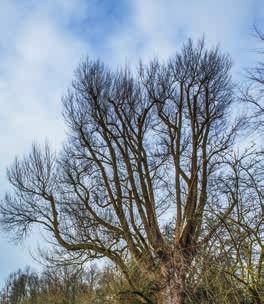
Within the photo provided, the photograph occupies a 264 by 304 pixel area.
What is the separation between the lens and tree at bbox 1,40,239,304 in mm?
11164

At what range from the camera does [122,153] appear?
11812 mm

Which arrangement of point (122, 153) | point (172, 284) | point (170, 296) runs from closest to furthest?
1. point (172, 284)
2. point (170, 296)
3. point (122, 153)

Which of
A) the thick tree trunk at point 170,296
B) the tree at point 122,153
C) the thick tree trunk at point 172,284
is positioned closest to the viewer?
the thick tree trunk at point 172,284

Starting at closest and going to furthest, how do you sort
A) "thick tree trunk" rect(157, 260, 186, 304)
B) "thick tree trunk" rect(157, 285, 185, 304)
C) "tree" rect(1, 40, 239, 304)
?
"thick tree trunk" rect(157, 260, 186, 304) < "thick tree trunk" rect(157, 285, 185, 304) < "tree" rect(1, 40, 239, 304)

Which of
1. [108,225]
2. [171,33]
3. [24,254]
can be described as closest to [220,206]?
[171,33]

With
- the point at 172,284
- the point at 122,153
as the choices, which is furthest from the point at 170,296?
the point at 122,153

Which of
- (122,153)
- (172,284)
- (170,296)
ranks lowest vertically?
(170,296)

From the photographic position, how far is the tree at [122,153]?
440 inches

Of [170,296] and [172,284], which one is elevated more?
[172,284]

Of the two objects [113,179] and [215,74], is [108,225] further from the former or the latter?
[215,74]

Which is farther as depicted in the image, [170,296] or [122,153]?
[122,153]

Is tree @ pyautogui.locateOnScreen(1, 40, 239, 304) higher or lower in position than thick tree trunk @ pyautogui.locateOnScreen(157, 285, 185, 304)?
higher

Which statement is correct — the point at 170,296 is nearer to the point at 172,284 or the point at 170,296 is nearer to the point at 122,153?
the point at 172,284

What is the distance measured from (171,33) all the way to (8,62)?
4063mm
